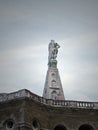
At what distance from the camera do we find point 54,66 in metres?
66.4

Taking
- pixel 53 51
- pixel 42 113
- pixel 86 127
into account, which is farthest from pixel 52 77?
pixel 42 113

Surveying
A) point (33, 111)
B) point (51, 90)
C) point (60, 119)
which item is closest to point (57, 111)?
point (60, 119)

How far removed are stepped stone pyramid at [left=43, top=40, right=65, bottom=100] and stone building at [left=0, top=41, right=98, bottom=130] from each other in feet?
73.0

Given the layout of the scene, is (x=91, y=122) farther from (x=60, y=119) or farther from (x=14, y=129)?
(x=14, y=129)

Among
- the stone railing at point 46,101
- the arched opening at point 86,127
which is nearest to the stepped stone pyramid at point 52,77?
the arched opening at point 86,127

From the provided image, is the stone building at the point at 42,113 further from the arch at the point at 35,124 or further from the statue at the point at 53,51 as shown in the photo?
the statue at the point at 53,51

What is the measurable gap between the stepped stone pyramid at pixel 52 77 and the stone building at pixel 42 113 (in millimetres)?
22256

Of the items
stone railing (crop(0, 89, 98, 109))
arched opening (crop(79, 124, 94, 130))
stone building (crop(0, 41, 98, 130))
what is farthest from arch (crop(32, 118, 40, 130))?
arched opening (crop(79, 124, 94, 130))

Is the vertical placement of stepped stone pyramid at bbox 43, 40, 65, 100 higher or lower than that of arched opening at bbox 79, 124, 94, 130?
higher

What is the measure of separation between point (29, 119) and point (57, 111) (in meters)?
4.42

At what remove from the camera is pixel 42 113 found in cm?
3922

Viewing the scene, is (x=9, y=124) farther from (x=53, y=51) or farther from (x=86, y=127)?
(x=53, y=51)

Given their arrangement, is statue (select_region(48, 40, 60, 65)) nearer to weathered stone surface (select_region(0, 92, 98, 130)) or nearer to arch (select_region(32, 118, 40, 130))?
weathered stone surface (select_region(0, 92, 98, 130))

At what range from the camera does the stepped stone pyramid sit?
63969 mm
